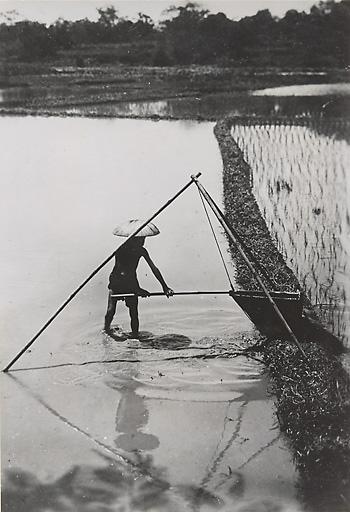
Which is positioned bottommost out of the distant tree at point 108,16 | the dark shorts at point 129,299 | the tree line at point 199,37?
the dark shorts at point 129,299

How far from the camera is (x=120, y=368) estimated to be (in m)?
4.43

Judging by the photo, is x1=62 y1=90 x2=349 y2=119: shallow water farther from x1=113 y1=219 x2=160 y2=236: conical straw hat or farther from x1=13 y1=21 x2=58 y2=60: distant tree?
x1=113 y1=219 x2=160 y2=236: conical straw hat

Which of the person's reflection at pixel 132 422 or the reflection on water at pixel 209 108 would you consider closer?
the person's reflection at pixel 132 422

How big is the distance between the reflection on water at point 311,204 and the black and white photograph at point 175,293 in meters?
0.03

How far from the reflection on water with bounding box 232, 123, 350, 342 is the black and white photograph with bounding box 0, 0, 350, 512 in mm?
25

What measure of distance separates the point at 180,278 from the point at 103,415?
1.91 meters

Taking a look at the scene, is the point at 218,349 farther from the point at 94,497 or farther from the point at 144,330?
the point at 94,497

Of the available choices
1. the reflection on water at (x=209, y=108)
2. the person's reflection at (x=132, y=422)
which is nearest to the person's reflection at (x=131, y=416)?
the person's reflection at (x=132, y=422)

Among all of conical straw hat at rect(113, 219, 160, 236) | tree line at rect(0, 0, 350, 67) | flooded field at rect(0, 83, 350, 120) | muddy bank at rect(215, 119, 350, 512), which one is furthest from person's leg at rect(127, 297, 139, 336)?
flooded field at rect(0, 83, 350, 120)

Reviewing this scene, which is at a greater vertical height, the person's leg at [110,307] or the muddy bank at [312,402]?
the person's leg at [110,307]

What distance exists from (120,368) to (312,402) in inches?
55.6

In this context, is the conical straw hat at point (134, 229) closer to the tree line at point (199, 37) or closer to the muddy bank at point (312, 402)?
the muddy bank at point (312, 402)

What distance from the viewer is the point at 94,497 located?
334 cm

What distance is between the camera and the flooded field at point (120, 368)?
3.40m
